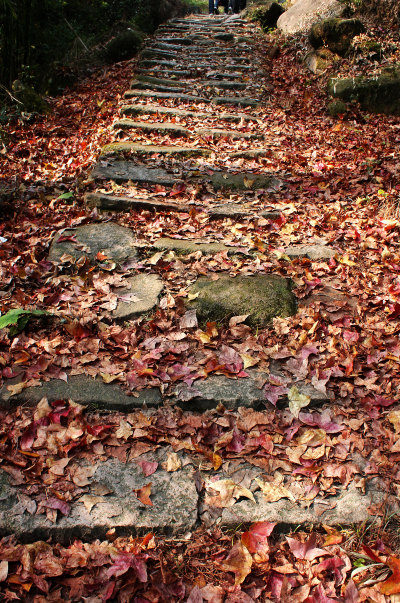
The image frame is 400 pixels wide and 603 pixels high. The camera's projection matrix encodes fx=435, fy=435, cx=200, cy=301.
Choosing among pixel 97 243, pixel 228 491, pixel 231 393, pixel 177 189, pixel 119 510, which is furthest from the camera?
pixel 177 189

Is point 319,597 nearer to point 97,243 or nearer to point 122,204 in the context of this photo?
point 97,243

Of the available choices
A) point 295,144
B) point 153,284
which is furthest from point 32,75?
point 153,284

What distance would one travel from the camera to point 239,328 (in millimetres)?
3092

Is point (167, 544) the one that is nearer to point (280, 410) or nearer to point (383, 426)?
point (280, 410)

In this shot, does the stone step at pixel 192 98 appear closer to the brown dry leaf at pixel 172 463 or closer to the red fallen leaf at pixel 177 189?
the red fallen leaf at pixel 177 189

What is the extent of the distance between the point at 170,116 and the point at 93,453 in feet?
18.8

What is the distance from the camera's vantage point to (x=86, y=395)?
2557 millimetres

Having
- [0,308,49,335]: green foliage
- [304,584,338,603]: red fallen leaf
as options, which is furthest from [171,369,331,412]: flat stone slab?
[0,308,49,335]: green foliage

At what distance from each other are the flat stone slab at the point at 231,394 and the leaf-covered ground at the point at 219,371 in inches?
2.3

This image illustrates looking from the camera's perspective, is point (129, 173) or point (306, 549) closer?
point (306, 549)

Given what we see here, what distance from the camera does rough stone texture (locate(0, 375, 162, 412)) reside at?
2.50 meters

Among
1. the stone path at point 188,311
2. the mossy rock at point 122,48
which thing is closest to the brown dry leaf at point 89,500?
the stone path at point 188,311

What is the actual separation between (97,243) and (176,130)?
10.1 feet

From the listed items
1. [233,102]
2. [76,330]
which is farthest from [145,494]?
[233,102]
